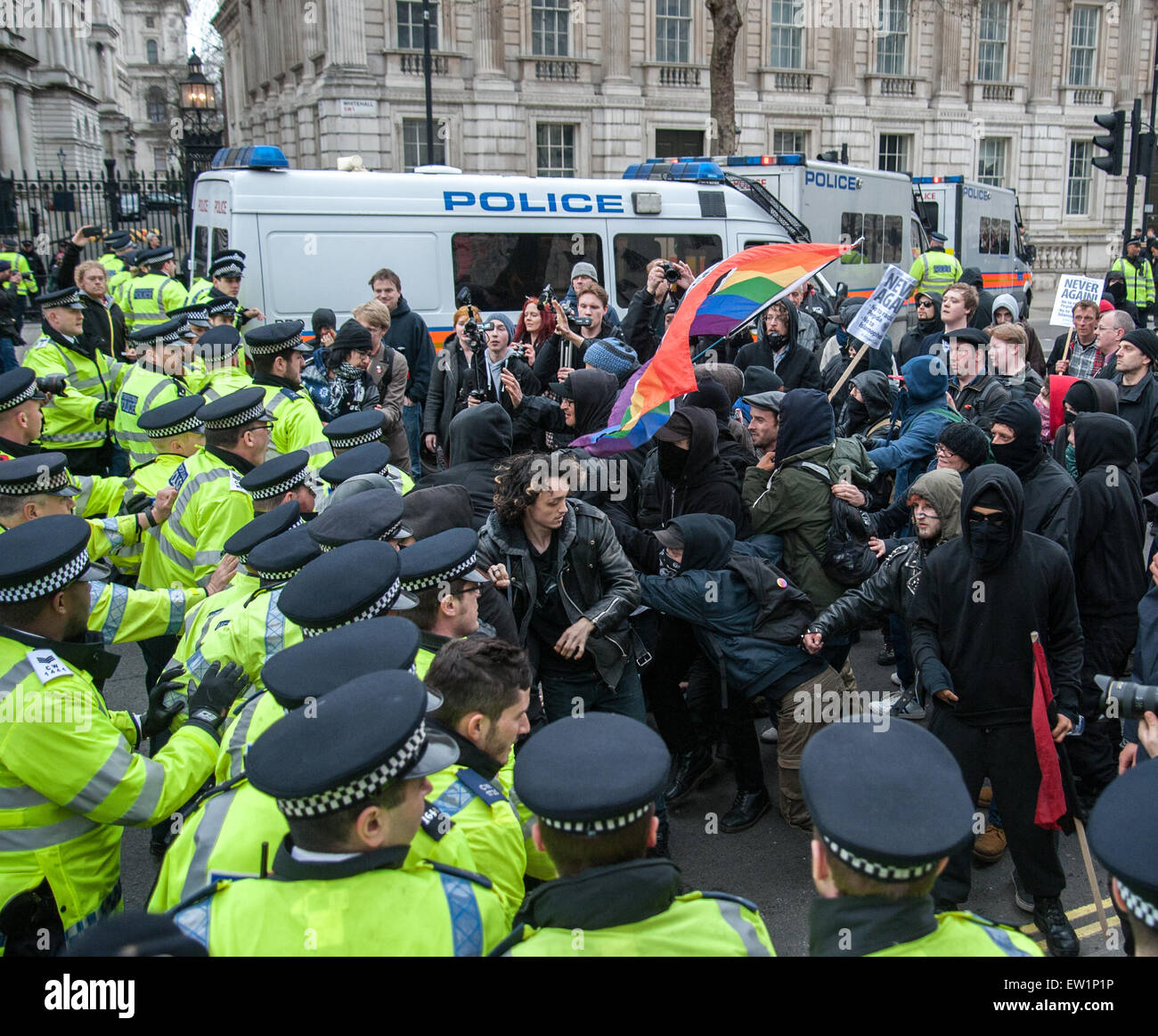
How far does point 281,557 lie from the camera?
3492 mm

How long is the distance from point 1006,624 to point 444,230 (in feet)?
26.5

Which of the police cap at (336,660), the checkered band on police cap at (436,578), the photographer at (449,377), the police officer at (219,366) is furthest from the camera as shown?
the photographer at (449,377)

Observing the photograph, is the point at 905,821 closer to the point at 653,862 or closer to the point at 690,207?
the point at 653,862

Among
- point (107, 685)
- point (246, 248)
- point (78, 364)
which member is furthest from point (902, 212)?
point (107, 685)

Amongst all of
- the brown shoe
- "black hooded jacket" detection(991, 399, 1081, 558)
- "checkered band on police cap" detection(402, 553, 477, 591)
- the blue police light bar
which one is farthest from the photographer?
the brown shoe

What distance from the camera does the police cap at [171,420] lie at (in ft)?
16.5

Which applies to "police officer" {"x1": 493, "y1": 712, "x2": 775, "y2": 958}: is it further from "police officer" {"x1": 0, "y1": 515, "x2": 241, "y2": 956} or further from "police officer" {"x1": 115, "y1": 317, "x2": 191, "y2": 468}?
"police officer" {"x1": 115, "y1": 317, "x2": 191, "y2": 468}

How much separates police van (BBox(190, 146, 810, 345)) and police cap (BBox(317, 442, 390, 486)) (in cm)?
561

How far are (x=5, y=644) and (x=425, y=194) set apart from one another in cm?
846

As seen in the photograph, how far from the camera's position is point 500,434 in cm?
513

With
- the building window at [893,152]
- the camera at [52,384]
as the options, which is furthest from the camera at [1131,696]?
the building window at [893,152]

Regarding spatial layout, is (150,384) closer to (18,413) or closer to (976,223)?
(18,413)

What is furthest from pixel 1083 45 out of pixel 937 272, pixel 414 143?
pixel 937 272

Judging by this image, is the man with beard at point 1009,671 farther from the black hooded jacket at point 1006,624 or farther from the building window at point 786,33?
the building window at point 786,33
